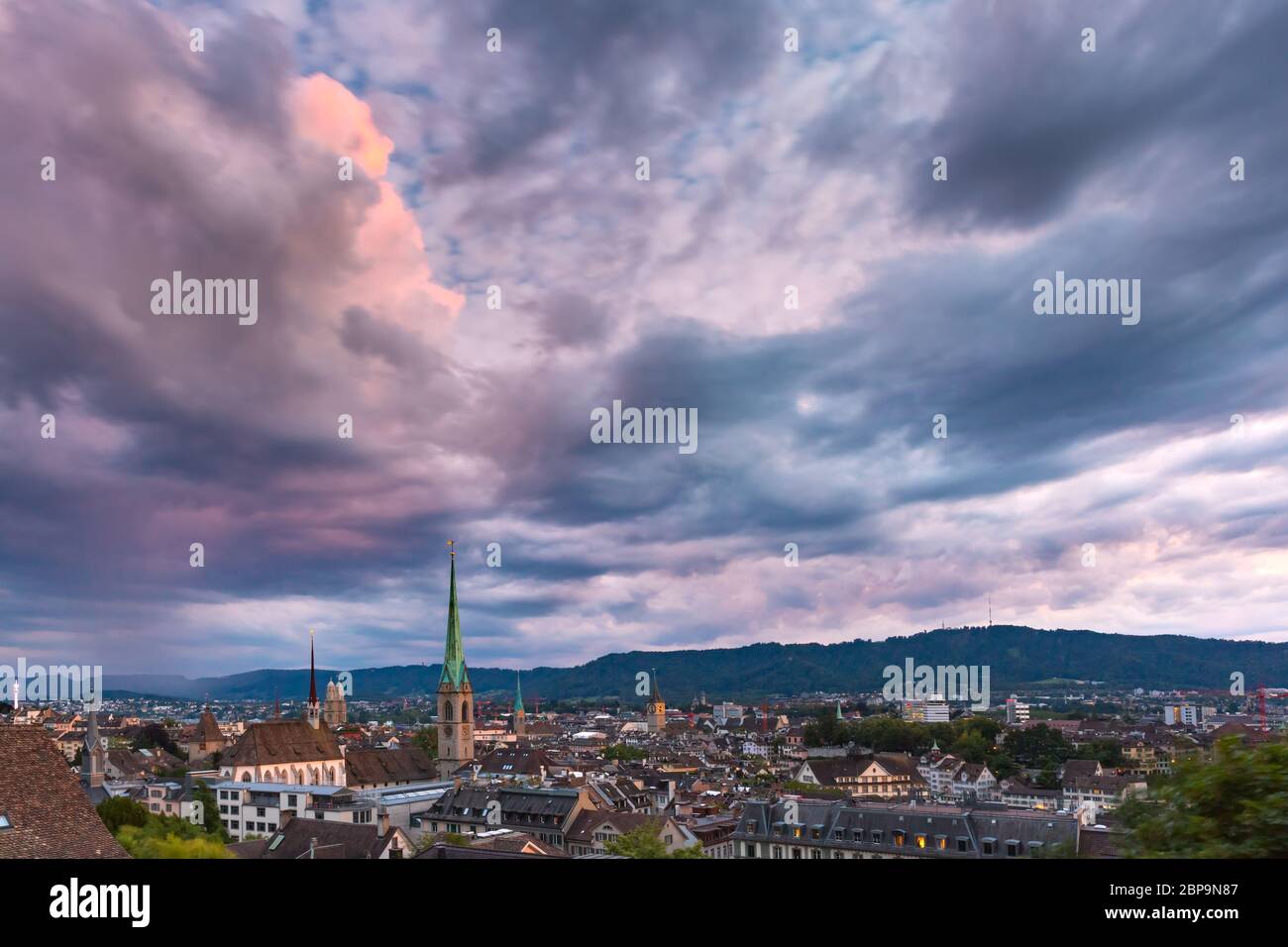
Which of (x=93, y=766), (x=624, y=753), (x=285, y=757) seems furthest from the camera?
(x=624, y=753)

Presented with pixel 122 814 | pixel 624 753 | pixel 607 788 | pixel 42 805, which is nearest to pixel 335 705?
pixel 624 753

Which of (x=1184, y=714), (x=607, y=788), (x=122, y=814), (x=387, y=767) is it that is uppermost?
(x=122, y=814)

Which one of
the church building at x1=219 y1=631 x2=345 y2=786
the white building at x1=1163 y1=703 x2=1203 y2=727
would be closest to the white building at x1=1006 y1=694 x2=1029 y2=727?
the white building at x1=1163 y1=703 x2=1203 y2=727

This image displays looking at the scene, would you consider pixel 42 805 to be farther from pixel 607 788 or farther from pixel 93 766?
pixel 93 766

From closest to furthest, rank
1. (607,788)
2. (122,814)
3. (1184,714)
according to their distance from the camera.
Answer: (122,814) → (607,788) → (1184,714)
